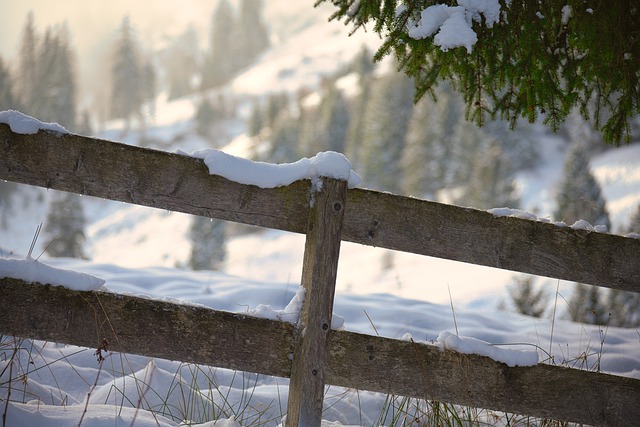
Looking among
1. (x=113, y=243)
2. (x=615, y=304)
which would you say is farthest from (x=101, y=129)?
(x=615, y=304)

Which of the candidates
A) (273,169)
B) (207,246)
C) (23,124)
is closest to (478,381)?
(273,169)

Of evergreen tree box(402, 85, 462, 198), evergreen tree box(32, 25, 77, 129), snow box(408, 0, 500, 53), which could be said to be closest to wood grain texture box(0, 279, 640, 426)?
snow box(408, 0, 500, 53)

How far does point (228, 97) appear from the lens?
98.2 meters

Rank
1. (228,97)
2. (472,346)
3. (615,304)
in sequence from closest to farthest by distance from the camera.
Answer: (472,346), (615,304), (228,97)

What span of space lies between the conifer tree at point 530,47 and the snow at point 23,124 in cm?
191

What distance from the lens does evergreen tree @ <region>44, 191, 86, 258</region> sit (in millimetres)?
34281

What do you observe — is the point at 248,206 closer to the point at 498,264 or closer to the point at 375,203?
the point at 375,203

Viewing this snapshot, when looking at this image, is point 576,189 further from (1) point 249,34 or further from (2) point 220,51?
(1) point 249,34

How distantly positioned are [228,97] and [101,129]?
2187 centimetres

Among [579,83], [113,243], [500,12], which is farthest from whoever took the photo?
[113,243]

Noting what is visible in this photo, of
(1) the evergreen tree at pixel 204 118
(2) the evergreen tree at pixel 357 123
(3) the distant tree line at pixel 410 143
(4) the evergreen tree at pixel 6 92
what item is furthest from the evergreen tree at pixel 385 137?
(1) the evergreen tree at pixel 204 118

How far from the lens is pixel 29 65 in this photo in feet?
229

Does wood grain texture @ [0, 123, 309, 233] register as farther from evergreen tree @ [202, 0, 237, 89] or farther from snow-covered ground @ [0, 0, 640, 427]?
evergreen tree @ [202, 0, 237, 89]

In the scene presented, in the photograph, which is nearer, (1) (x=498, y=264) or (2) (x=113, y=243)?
(1) (x=498, y=264)
